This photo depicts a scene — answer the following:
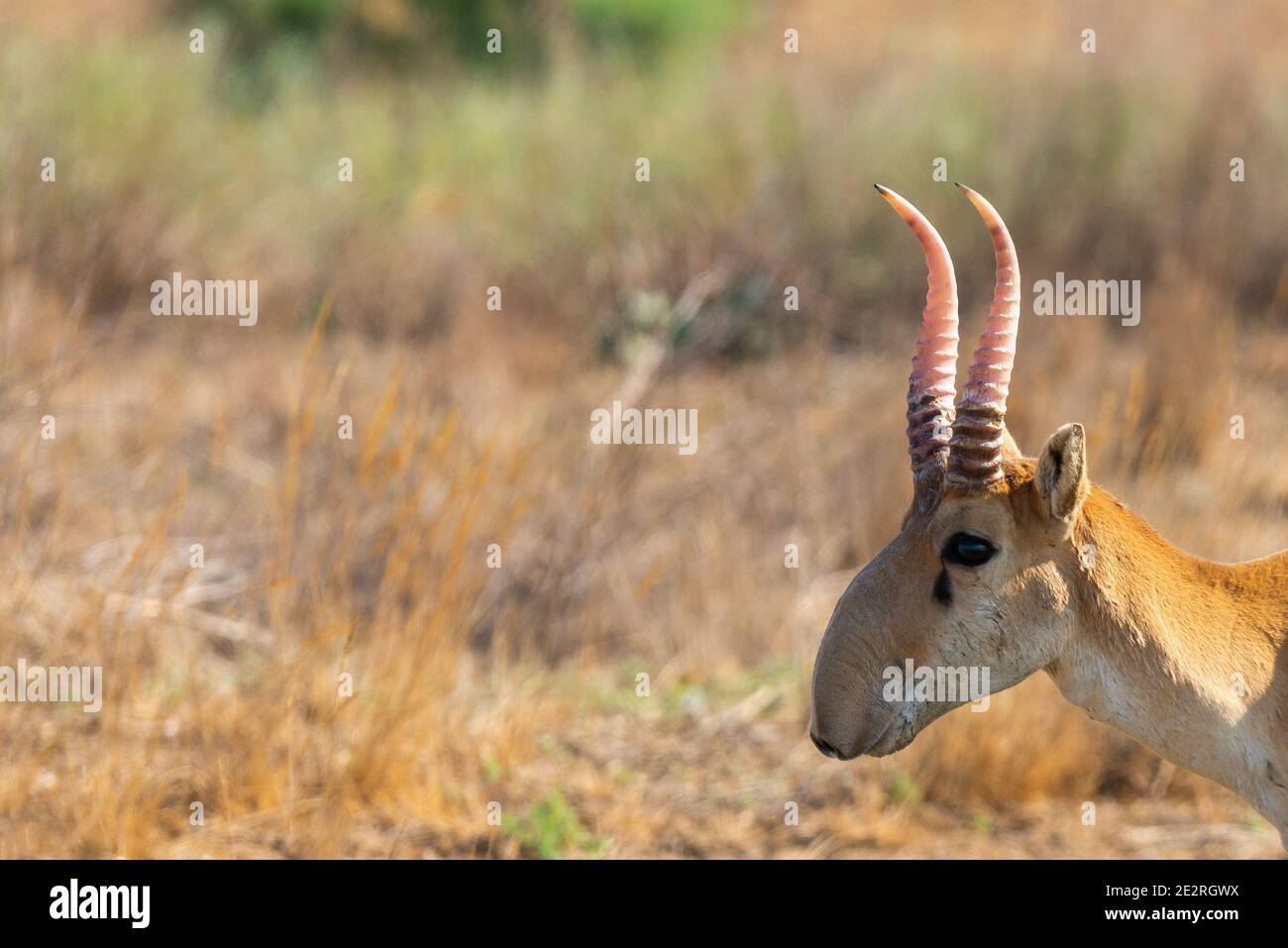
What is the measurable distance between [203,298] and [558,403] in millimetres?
3401

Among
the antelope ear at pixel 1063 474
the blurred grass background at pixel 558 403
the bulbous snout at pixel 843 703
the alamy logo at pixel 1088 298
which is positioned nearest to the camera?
the antelope ear at pixel 1063 474

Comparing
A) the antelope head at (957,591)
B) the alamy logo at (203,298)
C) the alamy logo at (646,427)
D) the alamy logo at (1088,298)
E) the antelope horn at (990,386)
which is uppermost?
the alamy logo at (203,298)

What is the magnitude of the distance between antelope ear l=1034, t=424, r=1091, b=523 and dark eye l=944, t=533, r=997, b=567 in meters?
0.16

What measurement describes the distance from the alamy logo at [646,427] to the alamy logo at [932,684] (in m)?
4.66

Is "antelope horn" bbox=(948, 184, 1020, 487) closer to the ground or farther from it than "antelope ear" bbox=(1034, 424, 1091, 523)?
farther from it

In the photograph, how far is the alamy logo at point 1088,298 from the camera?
1051 cm

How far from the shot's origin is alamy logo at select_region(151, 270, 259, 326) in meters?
11.2

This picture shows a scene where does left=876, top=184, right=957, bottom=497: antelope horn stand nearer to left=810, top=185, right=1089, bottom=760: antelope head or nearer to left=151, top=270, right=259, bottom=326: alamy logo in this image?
left=810, top=185, right=1089, bottom=760: antelope head

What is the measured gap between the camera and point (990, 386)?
3.27 meters

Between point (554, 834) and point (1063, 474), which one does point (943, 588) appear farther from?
point (554, 834)

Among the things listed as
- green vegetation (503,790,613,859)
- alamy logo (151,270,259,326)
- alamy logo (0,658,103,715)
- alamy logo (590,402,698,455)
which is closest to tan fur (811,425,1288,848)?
green vegetation (503,790,613,859)

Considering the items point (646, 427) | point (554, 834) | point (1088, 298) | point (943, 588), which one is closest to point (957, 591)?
point (943, 588)

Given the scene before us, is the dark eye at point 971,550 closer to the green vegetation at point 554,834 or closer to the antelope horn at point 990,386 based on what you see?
the antelope horn at point 990,386

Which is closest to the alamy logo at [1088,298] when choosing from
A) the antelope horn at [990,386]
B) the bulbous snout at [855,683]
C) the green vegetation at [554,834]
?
the green vegetation at [554,834]
